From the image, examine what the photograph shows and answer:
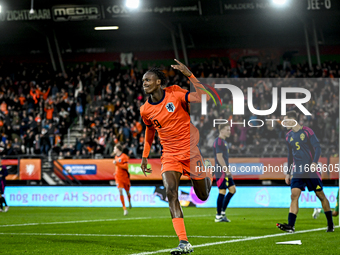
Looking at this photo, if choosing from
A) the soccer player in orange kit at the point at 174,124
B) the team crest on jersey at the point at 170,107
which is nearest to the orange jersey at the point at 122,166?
the soccer player in orange kit at the point at 174,124

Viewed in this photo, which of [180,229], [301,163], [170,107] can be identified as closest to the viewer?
[180,229]

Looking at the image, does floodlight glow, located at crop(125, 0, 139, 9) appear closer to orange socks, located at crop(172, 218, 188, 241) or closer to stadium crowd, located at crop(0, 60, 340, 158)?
stadium crowd, located at crop(0, 60, 340, 158)

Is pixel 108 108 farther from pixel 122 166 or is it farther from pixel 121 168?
pixel 122 166

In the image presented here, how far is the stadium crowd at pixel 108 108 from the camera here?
21.7 m

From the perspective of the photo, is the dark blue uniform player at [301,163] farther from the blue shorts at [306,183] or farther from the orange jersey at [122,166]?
the orange jersey at [122,166]

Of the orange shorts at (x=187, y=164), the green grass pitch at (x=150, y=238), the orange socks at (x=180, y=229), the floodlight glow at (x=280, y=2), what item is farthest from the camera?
the floodlight glow at (x=280, y=2)

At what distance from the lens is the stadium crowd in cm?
2170

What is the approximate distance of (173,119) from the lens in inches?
270

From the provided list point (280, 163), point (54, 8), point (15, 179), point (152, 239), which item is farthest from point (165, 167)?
point (54, 8)

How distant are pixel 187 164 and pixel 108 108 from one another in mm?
20942

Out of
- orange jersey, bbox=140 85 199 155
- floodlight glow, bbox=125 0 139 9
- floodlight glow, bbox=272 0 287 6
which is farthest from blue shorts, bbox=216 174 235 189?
floodlight glow, bbox=125 0 139 9

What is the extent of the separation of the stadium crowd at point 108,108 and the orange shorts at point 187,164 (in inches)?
526

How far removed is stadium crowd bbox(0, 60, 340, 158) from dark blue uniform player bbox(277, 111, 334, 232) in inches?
404

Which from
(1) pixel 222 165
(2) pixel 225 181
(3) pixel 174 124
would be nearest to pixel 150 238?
(3) pixel 174 124
